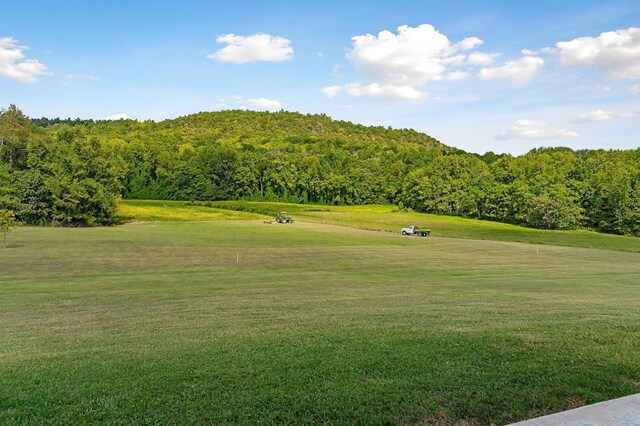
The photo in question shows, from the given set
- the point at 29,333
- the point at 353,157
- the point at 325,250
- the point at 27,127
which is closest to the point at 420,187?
the point at 353,157

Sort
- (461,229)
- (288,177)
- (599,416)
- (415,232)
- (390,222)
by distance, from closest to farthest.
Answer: (599,416), (415,232), (461,229), (390,222), (288,177)

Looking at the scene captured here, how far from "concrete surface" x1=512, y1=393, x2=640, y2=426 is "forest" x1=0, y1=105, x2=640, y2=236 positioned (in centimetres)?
7256

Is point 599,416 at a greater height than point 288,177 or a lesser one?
lesser

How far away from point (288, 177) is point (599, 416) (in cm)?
13194

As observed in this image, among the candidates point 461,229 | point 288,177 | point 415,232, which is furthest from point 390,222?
point 288,177

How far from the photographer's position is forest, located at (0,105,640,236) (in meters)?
76.2

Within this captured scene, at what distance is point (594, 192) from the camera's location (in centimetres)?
9875

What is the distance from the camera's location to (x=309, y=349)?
859 cm

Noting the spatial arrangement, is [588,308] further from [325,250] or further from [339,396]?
[325,250]

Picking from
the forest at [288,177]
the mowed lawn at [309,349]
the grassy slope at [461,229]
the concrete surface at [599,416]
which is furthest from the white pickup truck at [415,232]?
the concrete surface at [599,416]

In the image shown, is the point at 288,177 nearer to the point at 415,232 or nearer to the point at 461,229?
the point at 461,229

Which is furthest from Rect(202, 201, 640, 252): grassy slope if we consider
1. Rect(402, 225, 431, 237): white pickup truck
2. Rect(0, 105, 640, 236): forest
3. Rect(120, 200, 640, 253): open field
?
Rect(0, 105, 640, 236): forest

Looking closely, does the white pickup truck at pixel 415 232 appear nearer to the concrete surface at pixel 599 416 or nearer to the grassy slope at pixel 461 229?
the grassy slope at pixel 461 229

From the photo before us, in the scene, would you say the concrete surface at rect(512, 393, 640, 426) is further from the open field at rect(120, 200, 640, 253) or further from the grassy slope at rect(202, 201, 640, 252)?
the grassy slope at rect(202, 201, 640, 252)
